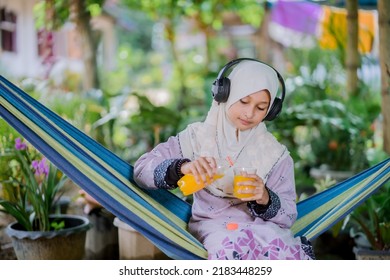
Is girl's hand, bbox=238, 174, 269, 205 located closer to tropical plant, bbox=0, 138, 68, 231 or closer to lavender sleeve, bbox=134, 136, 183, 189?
lavender sleeve, bbox=134, 136, 183, 189

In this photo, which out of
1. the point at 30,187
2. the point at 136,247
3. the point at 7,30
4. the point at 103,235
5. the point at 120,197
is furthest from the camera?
the point at 7,30

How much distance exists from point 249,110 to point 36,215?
1236 mm

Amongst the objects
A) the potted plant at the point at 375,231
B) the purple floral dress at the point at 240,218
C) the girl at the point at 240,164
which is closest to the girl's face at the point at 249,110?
the girl at the point at 240,164

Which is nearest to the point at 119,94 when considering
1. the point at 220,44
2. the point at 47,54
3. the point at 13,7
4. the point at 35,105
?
the point at 47,54

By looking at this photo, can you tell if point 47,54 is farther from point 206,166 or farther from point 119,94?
point 206,166

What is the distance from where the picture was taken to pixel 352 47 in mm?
4461

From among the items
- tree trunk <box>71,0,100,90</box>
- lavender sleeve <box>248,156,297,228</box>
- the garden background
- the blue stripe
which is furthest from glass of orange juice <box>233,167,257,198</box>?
tree trunk <box>71,0,100,90</box>

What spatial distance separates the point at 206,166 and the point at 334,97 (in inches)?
132

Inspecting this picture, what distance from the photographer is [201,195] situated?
243 centimetres

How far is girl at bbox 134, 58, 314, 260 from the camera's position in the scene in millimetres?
2252

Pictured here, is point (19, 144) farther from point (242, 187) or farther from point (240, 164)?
point (242, 187)

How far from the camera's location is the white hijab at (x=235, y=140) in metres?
2.33

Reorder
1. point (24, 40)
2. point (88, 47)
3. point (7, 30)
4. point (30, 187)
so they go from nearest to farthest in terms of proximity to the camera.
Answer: point (30, 187)
point (88, 47)
point (7, 30)
point (24, 40)

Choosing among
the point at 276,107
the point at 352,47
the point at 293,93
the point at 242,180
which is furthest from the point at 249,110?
the point at 293,93
